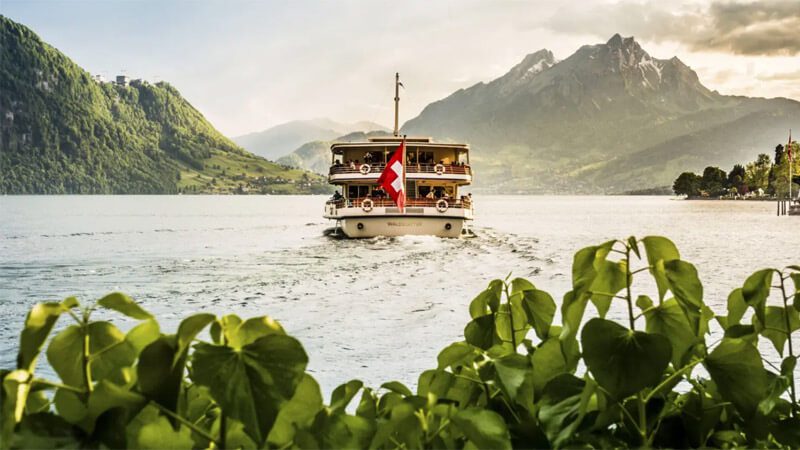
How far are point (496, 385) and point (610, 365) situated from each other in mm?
176

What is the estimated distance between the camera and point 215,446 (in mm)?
465

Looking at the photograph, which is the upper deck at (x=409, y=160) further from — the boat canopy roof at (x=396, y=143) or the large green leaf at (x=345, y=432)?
the large green leaf at (x=345, y=432)

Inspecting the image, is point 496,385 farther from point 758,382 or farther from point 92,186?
point 92,186

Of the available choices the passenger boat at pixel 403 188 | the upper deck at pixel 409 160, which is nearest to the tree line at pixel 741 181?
the upper deck at pixel 409 160

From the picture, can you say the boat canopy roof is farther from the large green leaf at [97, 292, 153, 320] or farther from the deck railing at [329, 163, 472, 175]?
the large green leaf at [97, 292, 153, 320]

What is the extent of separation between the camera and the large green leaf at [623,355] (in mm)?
489

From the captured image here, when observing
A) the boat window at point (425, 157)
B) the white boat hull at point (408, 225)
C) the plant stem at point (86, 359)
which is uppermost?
the boat window at point (425, 157)

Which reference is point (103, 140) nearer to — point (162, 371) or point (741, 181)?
point (741, 181)

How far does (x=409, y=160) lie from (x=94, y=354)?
88.1ft

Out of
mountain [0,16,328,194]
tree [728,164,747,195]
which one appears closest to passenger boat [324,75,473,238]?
mountain [0,16,328,194]

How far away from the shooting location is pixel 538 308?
76 cm

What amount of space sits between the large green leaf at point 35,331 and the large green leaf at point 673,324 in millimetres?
465

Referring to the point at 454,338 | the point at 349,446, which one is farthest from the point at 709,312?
the point at 454,338

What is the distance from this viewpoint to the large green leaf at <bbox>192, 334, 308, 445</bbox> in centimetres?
40
